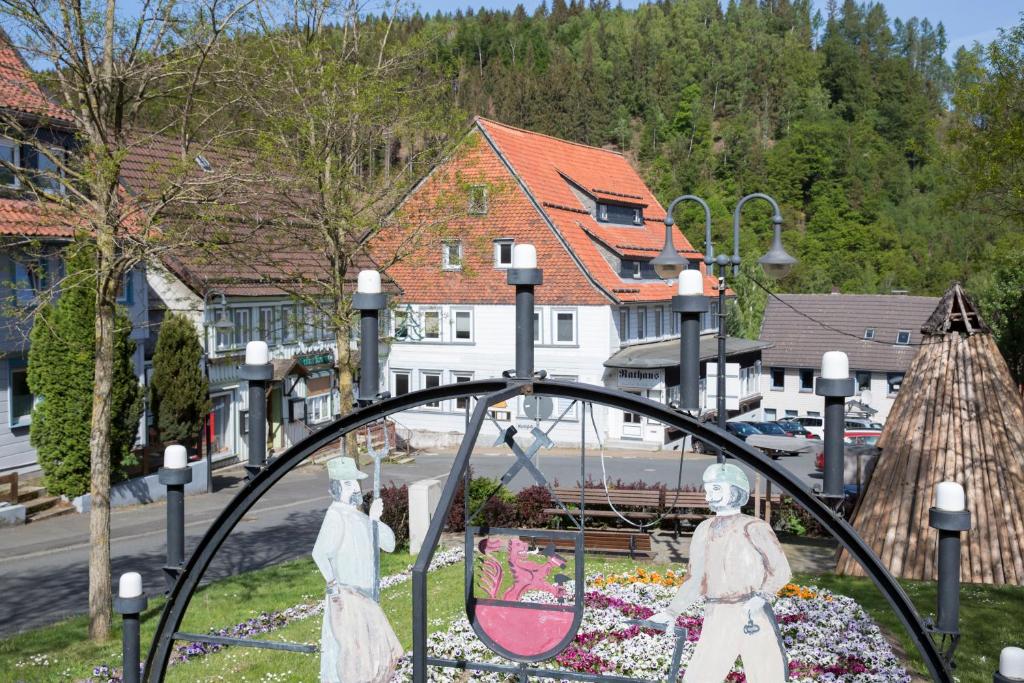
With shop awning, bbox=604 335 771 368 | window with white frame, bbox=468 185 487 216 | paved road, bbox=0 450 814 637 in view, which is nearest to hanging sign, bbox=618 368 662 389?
shop awning, bbox=604 335 771 368

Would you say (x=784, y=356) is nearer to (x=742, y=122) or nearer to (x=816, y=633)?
(x=816, y=633)

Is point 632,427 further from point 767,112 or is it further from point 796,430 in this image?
Result: point 767,112

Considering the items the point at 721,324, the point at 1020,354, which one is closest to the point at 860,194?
the point at 1020,354

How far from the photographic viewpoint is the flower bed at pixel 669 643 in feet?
30.7

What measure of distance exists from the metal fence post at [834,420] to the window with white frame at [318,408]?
29361mm

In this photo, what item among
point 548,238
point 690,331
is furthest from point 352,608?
point 548,238

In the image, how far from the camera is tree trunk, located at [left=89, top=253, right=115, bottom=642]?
1176 centimetres

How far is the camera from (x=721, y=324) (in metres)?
13.4

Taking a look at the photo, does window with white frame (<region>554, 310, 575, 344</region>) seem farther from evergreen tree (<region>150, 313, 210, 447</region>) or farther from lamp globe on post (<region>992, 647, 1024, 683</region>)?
lamp globe on post (<region>992, 647, 1024, 683</region>)

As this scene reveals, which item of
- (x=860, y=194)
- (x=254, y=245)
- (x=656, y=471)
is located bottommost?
(x=656, y=471)

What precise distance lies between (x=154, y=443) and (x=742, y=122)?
92.4 metres

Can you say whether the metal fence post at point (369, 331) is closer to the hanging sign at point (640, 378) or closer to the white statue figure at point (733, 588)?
the white statue figure at point (733, 588)

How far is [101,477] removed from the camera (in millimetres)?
11898

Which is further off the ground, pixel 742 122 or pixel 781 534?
pixel 742 122
